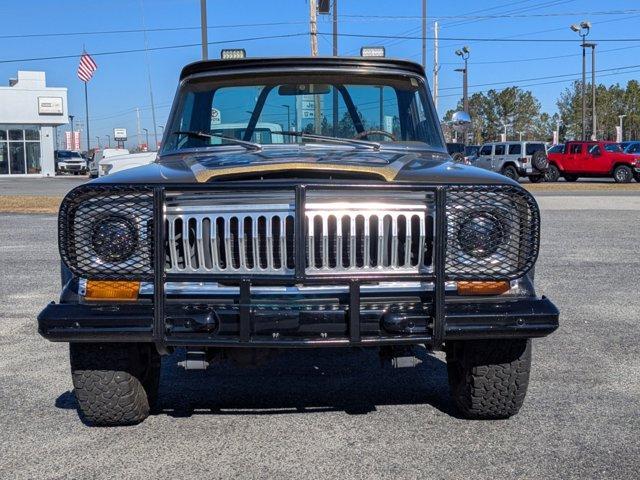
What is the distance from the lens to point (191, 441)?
399 cm

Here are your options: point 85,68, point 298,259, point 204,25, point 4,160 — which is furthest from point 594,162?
point 4,160

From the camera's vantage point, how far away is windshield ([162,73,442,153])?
5.22 m

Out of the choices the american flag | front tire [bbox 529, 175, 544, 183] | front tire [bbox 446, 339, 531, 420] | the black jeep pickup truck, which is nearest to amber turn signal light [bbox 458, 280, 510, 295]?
the black jeep pickup truck

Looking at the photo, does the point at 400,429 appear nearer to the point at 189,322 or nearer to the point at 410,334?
the point at 410,334

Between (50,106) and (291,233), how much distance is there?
52.3 metres

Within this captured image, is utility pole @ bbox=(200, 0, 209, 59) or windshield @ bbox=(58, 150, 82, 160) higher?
utility pole @ bbox=(200, 0, 209, 59)

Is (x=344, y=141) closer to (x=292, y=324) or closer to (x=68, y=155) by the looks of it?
(x=292, y=324)

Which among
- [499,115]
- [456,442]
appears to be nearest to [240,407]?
[456,442]

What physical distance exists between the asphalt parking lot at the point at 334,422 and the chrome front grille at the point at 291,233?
0.84 m

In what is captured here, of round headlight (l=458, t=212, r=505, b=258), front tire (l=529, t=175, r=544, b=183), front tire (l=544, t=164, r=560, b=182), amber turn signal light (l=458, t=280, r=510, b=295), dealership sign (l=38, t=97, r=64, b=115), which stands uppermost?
dealership sign (l=38, t=97, r=64, b=115)

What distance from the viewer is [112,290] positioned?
3666mm

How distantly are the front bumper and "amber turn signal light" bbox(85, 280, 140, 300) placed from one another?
0.18 ft

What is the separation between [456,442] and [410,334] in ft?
2.27

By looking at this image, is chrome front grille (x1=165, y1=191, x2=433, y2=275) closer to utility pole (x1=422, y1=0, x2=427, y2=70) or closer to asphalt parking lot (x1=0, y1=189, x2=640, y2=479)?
asphalt parking lot (x1=0, y1=189, x2=640, y2=479)
